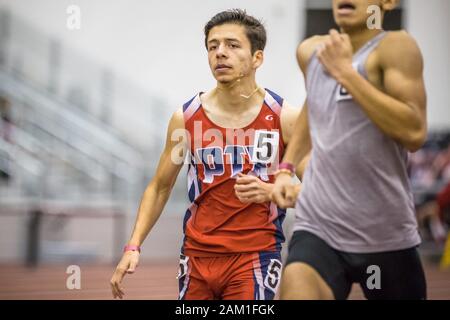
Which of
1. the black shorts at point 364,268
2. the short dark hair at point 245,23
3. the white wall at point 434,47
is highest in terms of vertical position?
the white wall at point 434,47

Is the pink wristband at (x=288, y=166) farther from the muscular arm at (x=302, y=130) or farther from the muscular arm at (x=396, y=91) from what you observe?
the muscular arm at (x=396, y=91)

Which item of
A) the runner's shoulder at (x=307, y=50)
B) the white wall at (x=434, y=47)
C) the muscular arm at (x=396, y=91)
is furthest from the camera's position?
the white wall at (x=434, y=47)

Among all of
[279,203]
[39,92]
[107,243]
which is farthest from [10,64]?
[279,203]

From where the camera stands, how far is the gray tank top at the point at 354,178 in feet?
10.3

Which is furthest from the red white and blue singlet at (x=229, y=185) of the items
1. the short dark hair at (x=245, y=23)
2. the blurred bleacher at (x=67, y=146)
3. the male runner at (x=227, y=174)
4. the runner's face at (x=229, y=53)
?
the blurred bleacher at (x=67, y=146)

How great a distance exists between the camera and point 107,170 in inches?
626

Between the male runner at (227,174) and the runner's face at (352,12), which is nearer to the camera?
the runner's face at (352,12)

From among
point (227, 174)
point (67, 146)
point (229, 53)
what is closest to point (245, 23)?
point (229, 53)

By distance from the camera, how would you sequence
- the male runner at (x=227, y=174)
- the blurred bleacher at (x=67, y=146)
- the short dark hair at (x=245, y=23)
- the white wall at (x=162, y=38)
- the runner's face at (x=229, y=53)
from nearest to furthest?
the male runner at (x=227, y=174), the runner's face at (x=229, y=53), the short dark hair at (x=245, y=23), the blurred bleacher at (x=67, y=146), the white wall at (x=162, y=38)

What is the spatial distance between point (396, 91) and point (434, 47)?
606 inches

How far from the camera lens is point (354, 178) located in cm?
316

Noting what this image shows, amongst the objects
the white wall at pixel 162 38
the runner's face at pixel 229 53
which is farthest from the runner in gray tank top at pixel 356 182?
the white wall at pixel 162 38

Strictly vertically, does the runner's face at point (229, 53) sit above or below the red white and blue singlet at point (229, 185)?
above

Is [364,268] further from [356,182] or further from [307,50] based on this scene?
[307,50]
